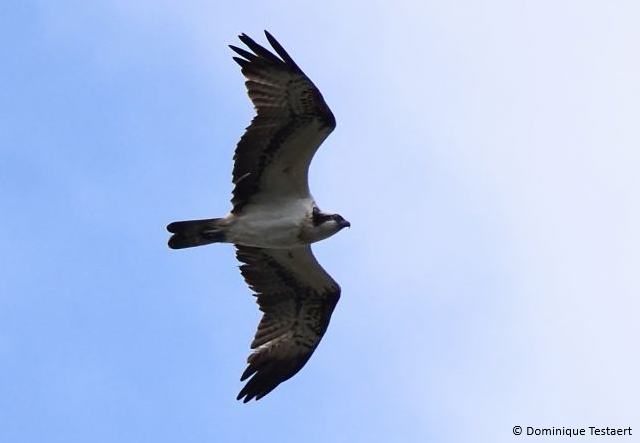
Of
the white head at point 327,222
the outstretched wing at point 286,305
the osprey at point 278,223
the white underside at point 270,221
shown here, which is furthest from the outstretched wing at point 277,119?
the outstretched wing at point 286,305

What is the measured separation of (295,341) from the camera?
613 inches

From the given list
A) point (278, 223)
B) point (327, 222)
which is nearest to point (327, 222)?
point (327, 222)

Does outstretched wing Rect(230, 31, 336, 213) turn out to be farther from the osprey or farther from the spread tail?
the spread tail

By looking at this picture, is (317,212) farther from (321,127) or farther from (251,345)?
(251,345)

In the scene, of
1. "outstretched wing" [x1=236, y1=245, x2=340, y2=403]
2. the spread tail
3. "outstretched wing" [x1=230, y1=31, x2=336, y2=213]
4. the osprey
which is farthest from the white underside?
"outstretched wing" [x1=236, y1=245, x2=340, y2=403]

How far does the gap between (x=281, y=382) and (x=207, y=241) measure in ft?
6.65

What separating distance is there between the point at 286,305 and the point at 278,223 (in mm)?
1569

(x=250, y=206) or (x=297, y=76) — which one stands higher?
(x=297, y=76)

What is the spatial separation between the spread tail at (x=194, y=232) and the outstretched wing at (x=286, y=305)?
37.2 inches

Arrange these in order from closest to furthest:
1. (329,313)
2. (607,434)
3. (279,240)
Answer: (607,434) → (279,240) → (329,313)

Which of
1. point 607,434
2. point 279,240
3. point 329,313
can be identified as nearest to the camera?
point 607,434

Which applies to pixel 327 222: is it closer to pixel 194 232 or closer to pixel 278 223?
pixel 278 223

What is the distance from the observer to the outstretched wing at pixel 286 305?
50.4ft

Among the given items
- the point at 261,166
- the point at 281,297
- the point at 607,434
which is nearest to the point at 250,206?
the point at 261,166
